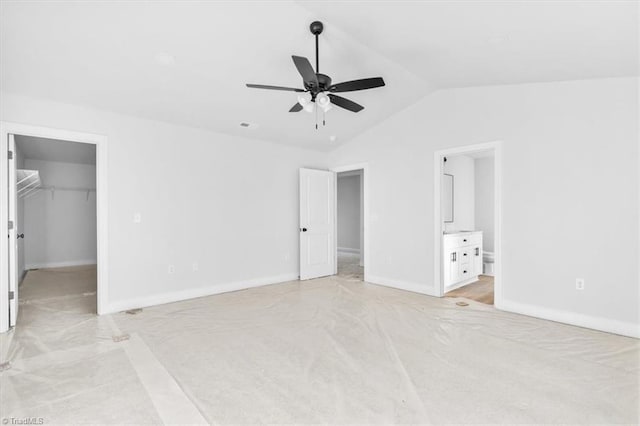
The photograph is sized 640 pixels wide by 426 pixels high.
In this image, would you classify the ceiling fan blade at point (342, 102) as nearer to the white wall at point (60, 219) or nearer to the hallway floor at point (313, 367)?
the hallway floor at point (313, 367)

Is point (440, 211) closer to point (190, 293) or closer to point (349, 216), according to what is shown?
point (190, 293)

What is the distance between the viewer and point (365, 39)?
316 centimetres

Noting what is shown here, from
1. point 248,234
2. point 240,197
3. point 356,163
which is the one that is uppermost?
point 356,163

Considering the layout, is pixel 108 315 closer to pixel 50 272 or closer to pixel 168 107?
pixel 168 107

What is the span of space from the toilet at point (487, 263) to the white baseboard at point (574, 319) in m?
2.36

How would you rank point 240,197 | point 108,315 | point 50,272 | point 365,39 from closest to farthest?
point 365,39 < point 108,315 < point 240,197 < point 50,272

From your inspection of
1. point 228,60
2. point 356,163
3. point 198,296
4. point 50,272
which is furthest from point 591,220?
point 50,272

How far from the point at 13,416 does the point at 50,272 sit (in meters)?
6.00

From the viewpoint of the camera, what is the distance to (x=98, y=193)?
3.94 meters

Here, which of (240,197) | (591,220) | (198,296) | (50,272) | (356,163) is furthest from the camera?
(50,272)

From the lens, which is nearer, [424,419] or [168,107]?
[424,419]

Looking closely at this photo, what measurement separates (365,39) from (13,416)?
153 inches

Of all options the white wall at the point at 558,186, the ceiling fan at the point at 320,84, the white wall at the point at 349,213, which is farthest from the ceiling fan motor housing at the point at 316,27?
the white wall at the point at 349,213

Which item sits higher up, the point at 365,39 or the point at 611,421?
the point at 365,39
